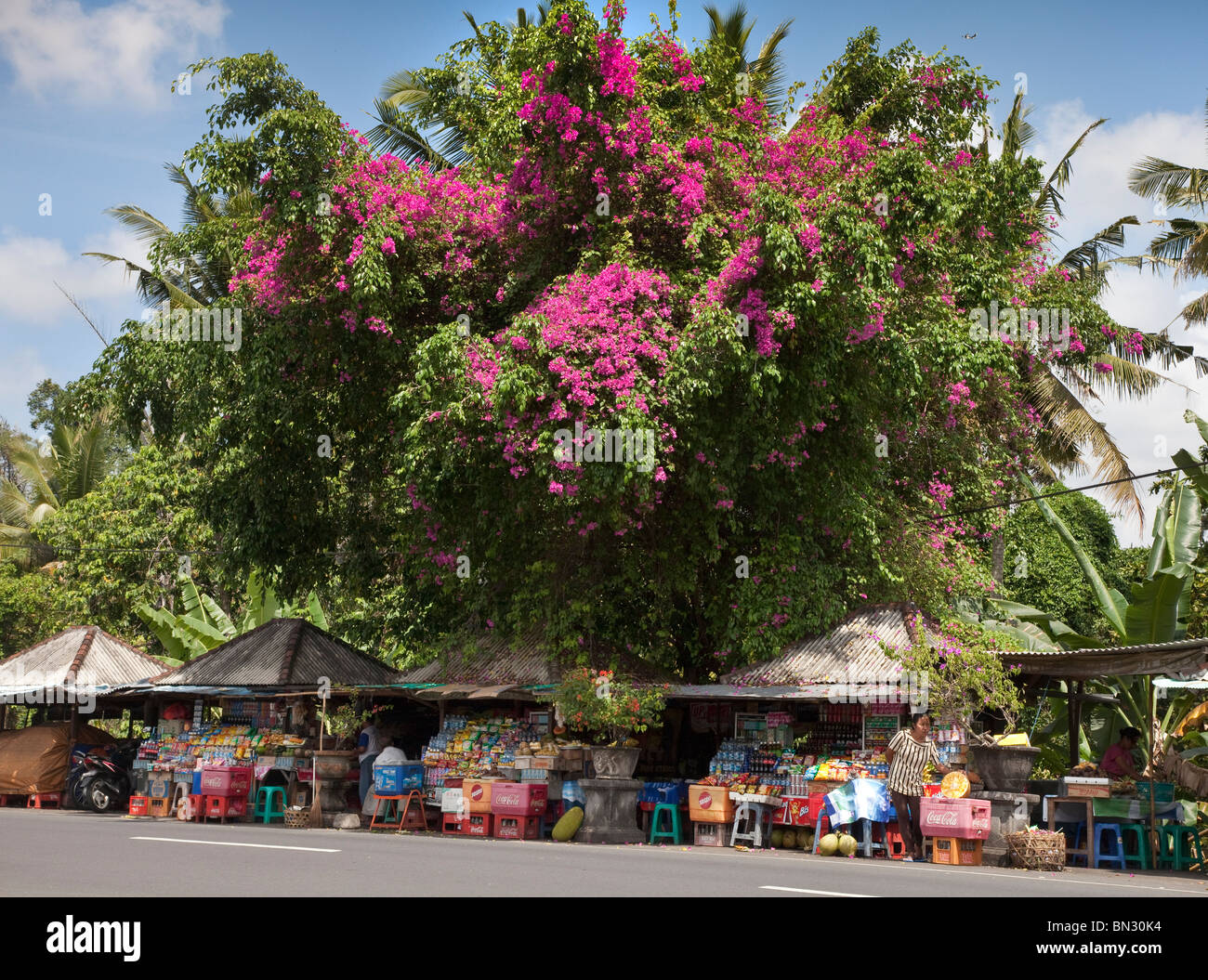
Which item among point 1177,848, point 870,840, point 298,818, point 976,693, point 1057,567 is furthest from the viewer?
point 1057,567

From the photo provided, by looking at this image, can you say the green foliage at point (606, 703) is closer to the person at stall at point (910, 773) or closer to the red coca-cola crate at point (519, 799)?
the red coca-cola crate at point (519, 799)

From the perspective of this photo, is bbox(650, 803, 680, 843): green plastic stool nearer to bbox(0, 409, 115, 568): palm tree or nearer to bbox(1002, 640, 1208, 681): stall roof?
bbox(1002, 640, 1208, 681): stall roof

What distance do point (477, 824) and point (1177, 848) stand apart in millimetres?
9081

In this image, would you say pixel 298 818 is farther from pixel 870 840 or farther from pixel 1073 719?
pixel 1073 719

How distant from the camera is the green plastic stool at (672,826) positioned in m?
17.9

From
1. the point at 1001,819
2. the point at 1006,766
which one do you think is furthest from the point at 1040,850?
the point at 1006,766

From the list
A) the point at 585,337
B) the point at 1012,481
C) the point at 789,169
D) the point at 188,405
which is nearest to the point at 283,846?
the point at 585,337

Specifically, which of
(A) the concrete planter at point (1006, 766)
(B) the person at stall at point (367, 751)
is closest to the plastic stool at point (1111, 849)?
(A) the concrete planter at point (1006, 766)

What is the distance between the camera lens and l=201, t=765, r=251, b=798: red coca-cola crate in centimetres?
2020

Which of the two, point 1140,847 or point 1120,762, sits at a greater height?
point 1120,762

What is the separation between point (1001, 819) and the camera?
15656 mm

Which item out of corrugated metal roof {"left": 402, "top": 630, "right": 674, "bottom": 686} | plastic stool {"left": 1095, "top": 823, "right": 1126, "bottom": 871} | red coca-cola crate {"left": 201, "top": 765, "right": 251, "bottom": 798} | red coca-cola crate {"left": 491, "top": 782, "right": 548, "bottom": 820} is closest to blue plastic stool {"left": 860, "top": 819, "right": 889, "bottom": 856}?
plastic stool {"left": 1095, "top": 823, "right": 1126, "bottom": 871}

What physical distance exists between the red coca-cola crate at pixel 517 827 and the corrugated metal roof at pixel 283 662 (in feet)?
16.0
